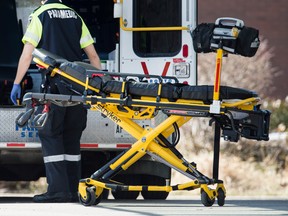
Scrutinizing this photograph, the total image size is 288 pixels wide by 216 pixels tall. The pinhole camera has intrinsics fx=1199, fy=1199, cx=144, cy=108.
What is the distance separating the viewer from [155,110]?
981 cm

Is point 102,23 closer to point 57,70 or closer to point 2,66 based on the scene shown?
point 2,66

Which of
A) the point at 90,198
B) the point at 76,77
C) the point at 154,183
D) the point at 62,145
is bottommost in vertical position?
the point at 154,183

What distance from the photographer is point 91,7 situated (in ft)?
44.7

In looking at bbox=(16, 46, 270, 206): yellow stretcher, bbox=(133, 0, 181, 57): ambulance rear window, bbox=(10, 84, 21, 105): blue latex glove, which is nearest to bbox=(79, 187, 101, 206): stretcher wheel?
bbox=(16, 46, 270, 206): yellow stretcher

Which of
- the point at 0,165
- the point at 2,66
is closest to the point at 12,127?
the point at 0,165

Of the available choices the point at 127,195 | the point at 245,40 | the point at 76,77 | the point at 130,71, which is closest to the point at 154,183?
the point at 127,195

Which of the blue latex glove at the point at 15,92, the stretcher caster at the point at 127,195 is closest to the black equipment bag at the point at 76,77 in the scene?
the blue latex glove at the point at 15,92

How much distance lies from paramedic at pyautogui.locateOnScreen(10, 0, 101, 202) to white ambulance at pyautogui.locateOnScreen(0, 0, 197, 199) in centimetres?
44

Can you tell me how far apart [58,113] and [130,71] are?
140 centimetres

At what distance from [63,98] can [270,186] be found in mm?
6198

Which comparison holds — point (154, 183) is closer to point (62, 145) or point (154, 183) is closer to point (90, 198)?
point (62, 145)

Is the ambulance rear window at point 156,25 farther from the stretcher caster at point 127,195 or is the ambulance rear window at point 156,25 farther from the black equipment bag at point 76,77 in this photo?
the black equipment bag at point 76,77

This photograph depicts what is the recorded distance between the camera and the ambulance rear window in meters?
12.0

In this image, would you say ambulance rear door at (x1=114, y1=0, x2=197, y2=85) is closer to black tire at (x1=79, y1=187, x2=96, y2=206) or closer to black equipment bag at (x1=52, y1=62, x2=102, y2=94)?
black equipment bag at (x1=52, y1=62, x2=102, y2=94)
